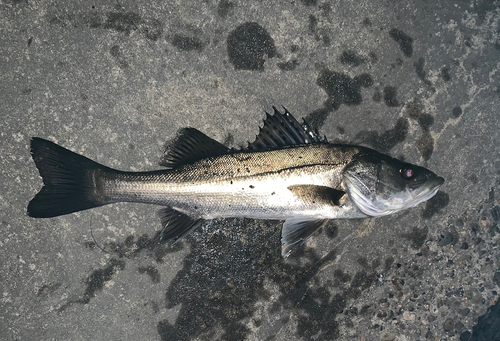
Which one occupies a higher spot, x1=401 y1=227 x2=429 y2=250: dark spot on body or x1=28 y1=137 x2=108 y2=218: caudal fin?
x1=401 y1=227 x2=429 y2=250: dark spot on body

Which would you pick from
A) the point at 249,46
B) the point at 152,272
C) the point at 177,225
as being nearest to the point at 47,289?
the point at 152,272

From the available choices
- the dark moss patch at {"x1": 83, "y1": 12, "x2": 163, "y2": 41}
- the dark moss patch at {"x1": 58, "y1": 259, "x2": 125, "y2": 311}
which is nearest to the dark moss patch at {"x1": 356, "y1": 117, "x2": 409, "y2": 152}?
the dark moss patch at {"x1": 83, "y1": 12, "x2": 163, "y2": 41}

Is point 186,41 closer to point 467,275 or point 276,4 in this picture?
point 276,4

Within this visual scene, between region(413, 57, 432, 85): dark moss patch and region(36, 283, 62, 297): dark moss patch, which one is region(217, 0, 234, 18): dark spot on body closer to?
region(413, 57, 432, 85): dark moss patch

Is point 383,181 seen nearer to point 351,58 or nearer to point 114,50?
point 351,58

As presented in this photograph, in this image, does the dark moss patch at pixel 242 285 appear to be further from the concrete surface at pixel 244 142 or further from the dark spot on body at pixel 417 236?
the dark spot on body at pixel 417 236

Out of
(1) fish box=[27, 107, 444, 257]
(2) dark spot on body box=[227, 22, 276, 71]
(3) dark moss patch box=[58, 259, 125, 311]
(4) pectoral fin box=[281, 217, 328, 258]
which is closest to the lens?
(1) fish box=[27, 107, 444, 257]
